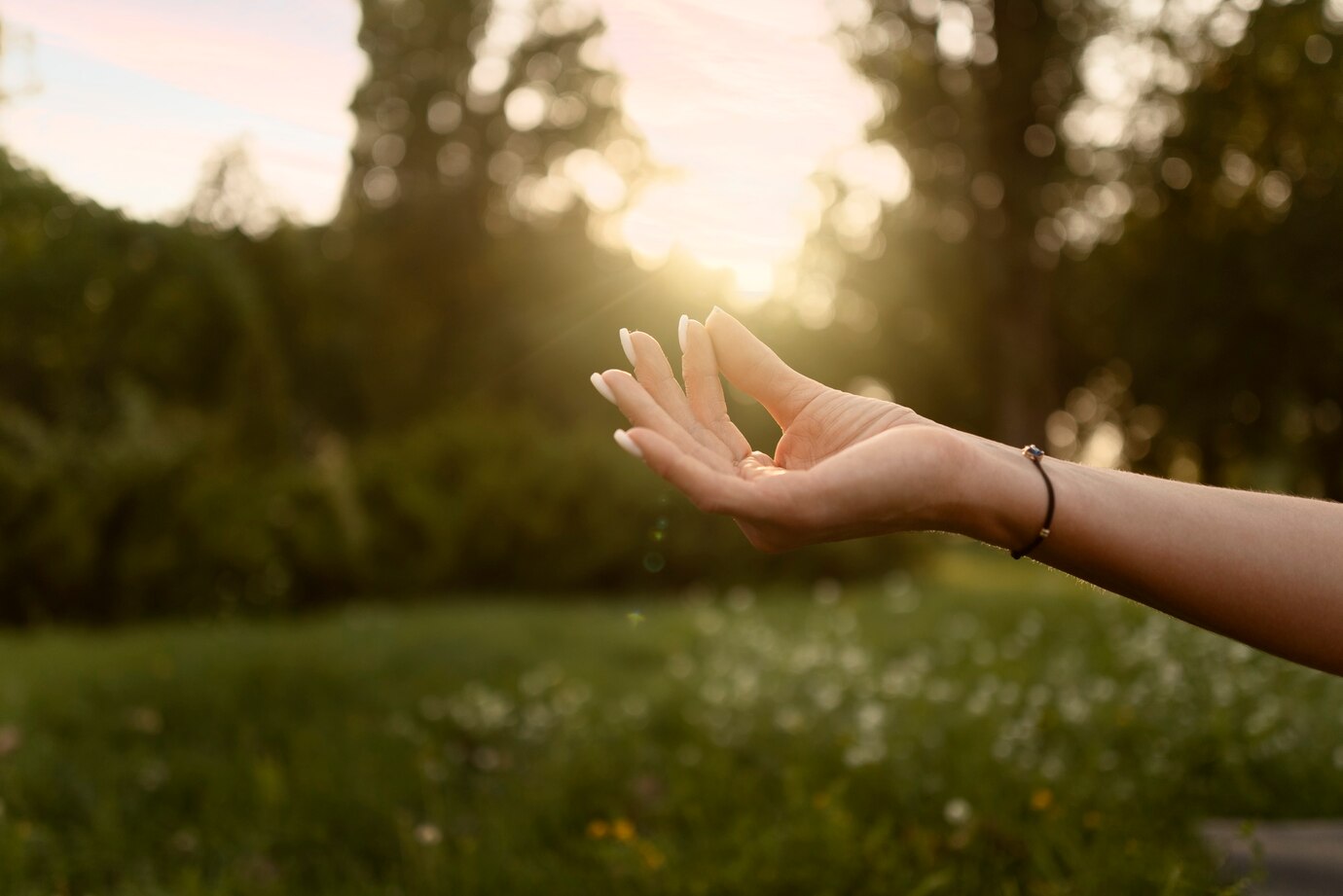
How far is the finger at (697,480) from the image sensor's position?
57.8 inches

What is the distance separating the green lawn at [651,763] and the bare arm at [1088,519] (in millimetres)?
769

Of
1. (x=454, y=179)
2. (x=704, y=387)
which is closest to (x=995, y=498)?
(x=704, y=387)

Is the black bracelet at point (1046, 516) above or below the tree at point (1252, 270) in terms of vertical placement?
below

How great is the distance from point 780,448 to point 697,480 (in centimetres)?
54

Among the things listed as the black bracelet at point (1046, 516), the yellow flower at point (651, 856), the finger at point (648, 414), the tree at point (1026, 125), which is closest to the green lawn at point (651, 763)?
the yellow flower at point (651, 856)

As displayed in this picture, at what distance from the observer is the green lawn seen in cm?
271

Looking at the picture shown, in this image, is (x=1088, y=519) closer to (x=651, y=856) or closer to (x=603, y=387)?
(x=603, y=387)

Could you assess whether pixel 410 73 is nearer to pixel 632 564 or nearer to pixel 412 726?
pixel 632 564

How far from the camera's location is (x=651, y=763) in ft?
12.0

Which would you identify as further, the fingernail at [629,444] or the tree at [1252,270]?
the tree at [1252,270]

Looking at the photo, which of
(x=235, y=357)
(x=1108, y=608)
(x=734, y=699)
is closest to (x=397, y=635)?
(x=734, y=699)

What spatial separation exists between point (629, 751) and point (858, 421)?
2.33 meters

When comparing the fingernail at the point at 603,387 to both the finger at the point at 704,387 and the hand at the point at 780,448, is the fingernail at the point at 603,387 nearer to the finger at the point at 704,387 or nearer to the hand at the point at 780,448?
the hand at the point at 780,448

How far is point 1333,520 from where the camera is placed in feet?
5.62
